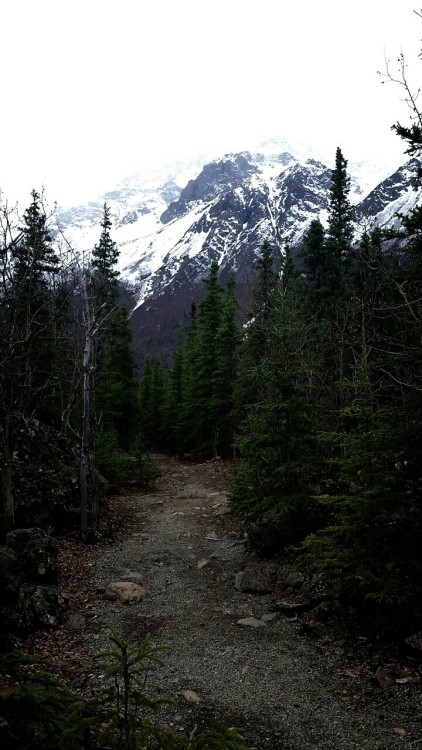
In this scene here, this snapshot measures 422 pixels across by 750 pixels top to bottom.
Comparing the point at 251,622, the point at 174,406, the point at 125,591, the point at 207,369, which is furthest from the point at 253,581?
the point at 174,406

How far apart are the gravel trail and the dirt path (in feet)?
0.06

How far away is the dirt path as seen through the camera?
231 inches

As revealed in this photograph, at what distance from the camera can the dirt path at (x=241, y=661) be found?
19.2 feet

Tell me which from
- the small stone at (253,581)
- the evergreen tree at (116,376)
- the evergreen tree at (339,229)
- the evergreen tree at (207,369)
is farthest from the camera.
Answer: the evergreen tree at (207,369)

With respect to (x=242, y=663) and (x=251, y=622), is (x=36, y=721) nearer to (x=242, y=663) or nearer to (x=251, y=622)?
(x=242, y=663)

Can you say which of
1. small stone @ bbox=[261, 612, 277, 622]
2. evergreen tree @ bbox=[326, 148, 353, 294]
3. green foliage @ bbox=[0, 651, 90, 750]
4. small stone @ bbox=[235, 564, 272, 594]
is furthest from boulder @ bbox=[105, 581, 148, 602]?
evergreen tree @ bbox=[326, 148, 353, 294]

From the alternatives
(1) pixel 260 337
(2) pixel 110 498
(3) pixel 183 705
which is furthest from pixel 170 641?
(1) pixel 260 337

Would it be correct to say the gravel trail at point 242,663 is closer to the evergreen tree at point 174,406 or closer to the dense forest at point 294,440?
the dense forest at point 294,440

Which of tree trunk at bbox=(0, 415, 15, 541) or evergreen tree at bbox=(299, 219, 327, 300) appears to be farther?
evergreen tree at bbox=(299, 219, 327, 300)

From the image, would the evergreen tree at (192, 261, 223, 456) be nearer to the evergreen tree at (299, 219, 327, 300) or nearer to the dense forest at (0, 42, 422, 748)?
the dense forest at (0, 42, 422, 748)

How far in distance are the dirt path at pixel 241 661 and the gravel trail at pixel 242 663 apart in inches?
0.7

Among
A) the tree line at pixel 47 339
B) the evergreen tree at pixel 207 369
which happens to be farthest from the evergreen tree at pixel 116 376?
the evergreen tree at pixel 207 369

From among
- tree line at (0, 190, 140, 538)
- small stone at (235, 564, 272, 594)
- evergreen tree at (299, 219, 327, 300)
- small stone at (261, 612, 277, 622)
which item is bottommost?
small stone at (261, 612, 277, 622)

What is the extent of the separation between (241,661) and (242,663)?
7 centimetres
